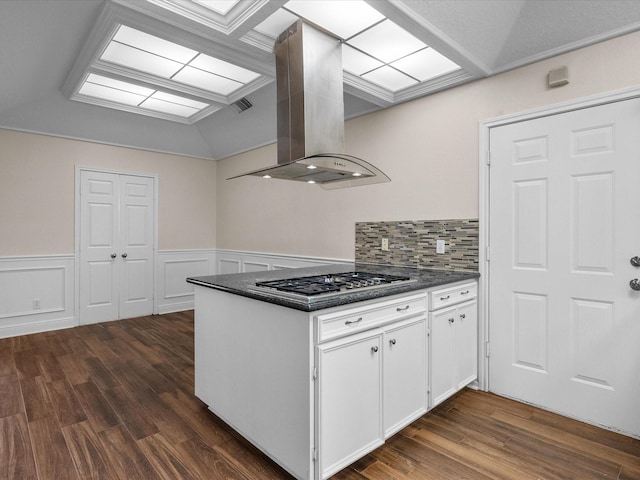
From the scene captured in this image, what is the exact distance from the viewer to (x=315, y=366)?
1772 millimetres

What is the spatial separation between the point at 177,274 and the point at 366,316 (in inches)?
187

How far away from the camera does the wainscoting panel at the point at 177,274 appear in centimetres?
586

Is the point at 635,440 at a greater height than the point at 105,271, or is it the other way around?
the point at 105,271

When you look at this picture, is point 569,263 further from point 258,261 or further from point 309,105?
point 258,261

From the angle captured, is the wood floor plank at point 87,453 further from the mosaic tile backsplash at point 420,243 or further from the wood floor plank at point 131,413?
the mosaic tile backsplash at point 420,243

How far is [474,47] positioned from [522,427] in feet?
8.65

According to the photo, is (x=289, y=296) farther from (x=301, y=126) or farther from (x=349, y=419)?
(x=301, y=126)

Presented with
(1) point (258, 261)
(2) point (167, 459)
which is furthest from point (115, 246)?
(2) point (167, 459)

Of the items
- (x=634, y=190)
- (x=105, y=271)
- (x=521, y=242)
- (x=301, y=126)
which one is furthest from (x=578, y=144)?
(x=105, y=271)

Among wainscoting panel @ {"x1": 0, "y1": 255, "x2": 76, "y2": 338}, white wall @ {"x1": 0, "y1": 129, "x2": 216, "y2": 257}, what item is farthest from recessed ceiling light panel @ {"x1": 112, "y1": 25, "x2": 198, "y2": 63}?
wainscoting panel @ {"x1": 0, "y1": 255, "x2": 76, "y2": 338}

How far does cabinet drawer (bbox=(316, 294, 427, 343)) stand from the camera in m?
1.82

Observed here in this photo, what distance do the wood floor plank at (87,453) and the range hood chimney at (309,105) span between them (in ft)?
6.25

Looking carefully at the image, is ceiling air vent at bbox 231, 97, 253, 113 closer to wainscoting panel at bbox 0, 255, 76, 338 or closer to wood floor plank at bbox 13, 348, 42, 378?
wainscoting panel at bbox 0, 255, 76, 338

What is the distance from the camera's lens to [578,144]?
250cm
